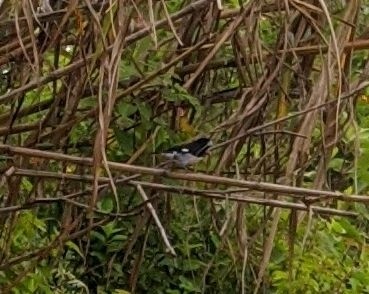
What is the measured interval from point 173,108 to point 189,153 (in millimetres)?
250

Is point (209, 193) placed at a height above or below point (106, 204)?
above

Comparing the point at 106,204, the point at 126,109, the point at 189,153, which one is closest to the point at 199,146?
the point at 189,153

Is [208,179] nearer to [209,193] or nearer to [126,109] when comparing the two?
[209,193]

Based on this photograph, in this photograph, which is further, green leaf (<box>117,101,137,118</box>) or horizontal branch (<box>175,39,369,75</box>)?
green leaf (<box>117,101,137,118</box>)

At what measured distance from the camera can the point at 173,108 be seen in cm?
197

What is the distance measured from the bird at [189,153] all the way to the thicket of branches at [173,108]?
0.03 metres

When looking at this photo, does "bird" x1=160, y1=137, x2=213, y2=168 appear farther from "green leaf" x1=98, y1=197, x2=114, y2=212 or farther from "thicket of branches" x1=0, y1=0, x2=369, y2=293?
"green leaf" x1=98, y1=197, x2=114, y2=212

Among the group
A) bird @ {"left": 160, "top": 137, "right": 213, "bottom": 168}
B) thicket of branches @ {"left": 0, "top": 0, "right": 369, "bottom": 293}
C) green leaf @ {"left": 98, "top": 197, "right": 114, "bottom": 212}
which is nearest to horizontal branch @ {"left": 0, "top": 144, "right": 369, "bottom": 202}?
thicket of branches @ {"left": 0, "top": 0, "right": 369, "bottom": 293}

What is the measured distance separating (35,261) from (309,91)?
60 centimetres

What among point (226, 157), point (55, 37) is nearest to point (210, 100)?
point (226, 157)

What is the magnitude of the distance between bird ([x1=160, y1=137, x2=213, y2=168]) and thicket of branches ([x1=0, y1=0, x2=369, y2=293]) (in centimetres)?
3

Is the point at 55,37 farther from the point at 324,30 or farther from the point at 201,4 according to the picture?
the point at 324,30

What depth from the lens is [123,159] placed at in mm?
2141

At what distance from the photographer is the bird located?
1703mm
